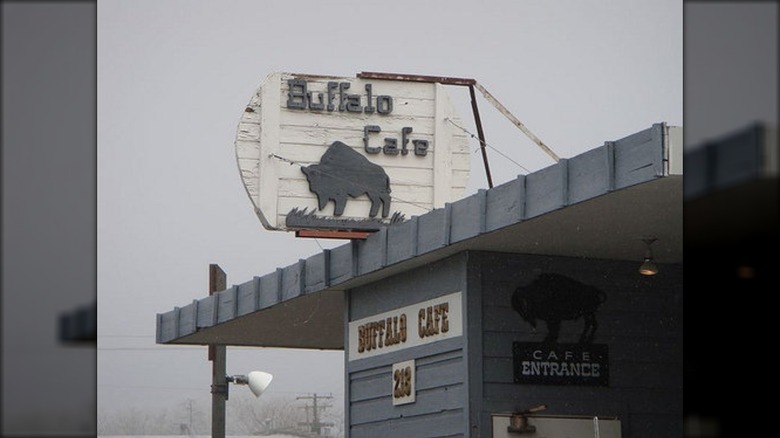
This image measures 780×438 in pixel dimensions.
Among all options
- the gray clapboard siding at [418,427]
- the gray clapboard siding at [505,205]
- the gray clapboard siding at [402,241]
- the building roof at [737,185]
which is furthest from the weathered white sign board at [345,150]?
the building roof at [737,185]

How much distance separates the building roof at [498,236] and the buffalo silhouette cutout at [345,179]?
0.42 m

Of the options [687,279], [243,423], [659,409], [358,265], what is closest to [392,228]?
[358,265]

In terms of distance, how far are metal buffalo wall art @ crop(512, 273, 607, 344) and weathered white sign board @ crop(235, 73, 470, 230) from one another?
1.40 m

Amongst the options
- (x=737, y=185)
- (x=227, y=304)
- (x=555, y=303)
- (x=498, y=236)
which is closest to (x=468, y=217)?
(x=498, y=236)

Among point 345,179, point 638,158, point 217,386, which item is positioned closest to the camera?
point 638,158

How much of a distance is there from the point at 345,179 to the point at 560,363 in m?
2.18

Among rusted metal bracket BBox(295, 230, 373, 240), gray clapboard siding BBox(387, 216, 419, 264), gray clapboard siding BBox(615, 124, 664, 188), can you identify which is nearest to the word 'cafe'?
gray clapboard siding BBox(387, 216, 419, 264)

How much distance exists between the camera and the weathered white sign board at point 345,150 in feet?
28.8

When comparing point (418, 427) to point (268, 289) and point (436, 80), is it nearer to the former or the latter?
point (268, 289)

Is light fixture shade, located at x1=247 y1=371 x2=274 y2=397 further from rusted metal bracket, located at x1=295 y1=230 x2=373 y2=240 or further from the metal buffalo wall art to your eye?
the metal buffalo wall art

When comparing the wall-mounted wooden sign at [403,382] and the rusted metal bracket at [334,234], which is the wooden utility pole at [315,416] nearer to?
the wall-mounted wooden sign at [403,382]

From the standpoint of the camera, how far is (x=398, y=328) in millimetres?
8719

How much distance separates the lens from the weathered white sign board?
8781mm

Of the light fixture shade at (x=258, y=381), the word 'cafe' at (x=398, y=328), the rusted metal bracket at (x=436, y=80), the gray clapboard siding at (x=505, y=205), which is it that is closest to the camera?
the gray clapboard siding at (x=505, y=205)
